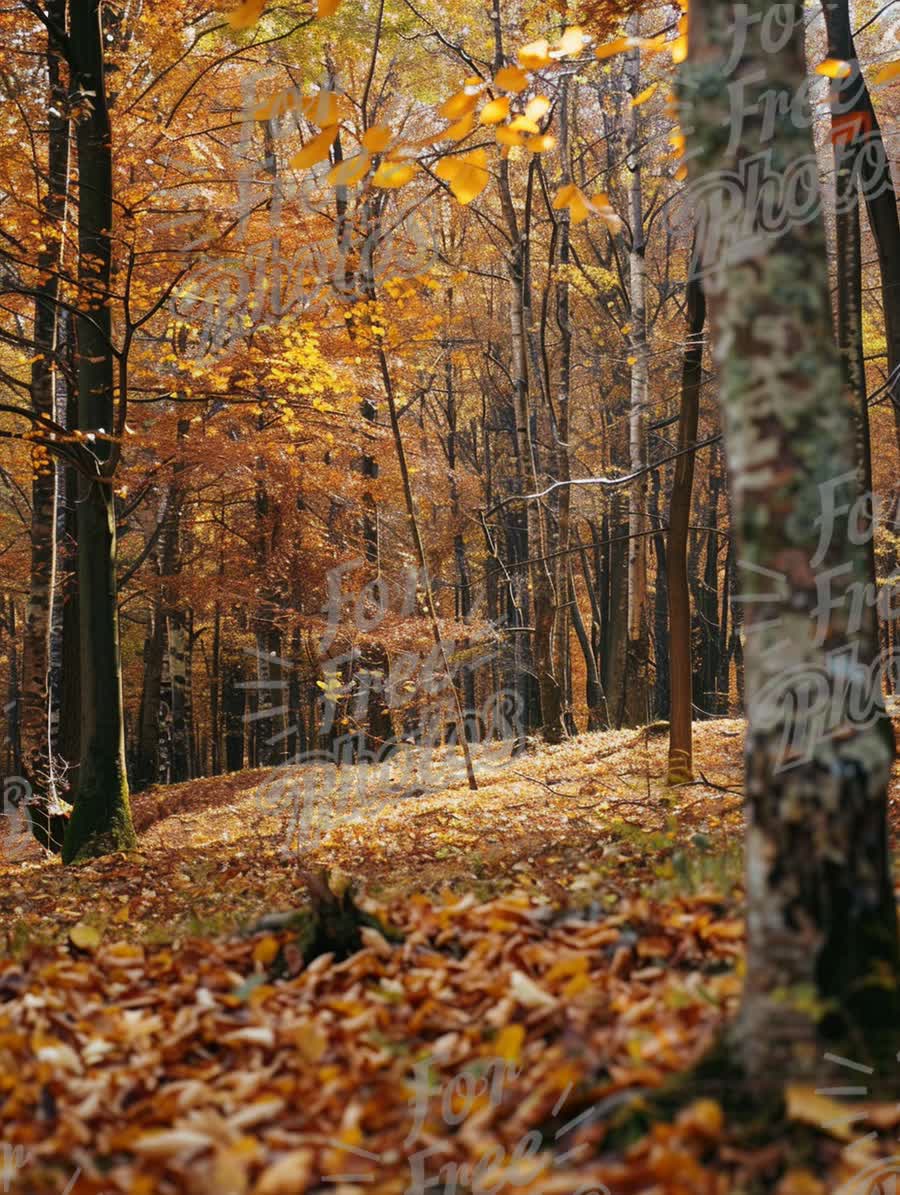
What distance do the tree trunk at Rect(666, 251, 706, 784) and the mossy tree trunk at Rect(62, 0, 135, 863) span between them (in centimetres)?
520

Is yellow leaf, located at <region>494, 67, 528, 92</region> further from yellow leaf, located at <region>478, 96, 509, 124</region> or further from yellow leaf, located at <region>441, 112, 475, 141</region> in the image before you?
yellow leaf, located at <region>441, 112, 475, 141</region>

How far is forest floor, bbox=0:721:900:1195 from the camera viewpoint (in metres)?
2.01

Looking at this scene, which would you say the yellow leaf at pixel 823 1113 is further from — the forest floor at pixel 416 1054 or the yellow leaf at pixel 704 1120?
the yellow leaf at pixel 704 1120

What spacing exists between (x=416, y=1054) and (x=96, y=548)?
7434mm

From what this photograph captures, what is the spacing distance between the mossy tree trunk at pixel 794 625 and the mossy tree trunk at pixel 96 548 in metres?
7.52

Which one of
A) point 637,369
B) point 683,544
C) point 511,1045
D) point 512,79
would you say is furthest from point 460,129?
point 637,369

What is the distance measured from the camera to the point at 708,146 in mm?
2531

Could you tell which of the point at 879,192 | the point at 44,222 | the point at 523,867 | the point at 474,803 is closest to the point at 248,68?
the point at 44,222

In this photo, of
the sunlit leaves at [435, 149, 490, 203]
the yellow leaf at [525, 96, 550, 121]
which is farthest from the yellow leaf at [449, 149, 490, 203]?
the yellow leaf at [525, 96, 550, 121]

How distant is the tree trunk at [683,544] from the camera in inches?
320

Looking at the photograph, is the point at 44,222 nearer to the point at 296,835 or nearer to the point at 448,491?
the point at 296,835

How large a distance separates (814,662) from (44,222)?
964 centimetres

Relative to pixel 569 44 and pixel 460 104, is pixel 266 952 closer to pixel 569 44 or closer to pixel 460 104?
pixel 460 104

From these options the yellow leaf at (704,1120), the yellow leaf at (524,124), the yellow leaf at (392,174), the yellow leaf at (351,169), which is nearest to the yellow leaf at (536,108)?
the yellow leaf at (524,124)
